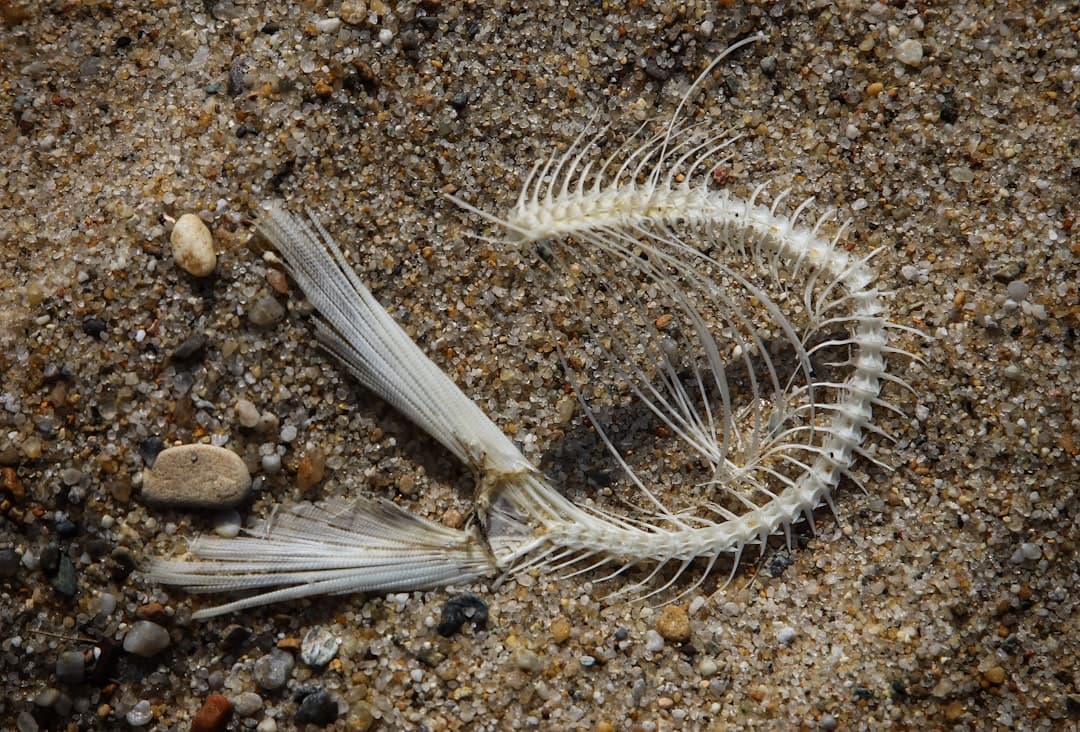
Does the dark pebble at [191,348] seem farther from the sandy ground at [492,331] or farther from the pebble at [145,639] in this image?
the pebble at [145,639]

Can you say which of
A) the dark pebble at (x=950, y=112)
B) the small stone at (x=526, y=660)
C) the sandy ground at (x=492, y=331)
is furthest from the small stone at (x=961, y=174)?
the small stone at (x=526, y=660)

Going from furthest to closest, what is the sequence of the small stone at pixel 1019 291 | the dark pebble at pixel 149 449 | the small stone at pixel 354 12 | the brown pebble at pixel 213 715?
the small stone at pixel 354 12 → the small stone at pixel 1019 291 → the dark pebble at pixel 149 449 → the brown pebble at pixel 213 715

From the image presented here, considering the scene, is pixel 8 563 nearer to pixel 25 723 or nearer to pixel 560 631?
pixel 25 723

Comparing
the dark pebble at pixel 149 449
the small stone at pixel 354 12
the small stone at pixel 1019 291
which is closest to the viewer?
the dark pebble at pixel 149 449

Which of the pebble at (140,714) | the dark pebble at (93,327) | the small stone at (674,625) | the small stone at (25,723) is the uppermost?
the dark pebble at (93,327)

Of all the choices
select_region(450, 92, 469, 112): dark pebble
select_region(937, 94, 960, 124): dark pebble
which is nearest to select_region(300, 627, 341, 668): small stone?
select_region(450, 92, 469, 112): dark pebble

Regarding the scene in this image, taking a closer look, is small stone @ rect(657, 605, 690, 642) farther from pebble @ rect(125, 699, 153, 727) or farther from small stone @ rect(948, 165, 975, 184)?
small stone @ rect(948, 165, 975, 184)
